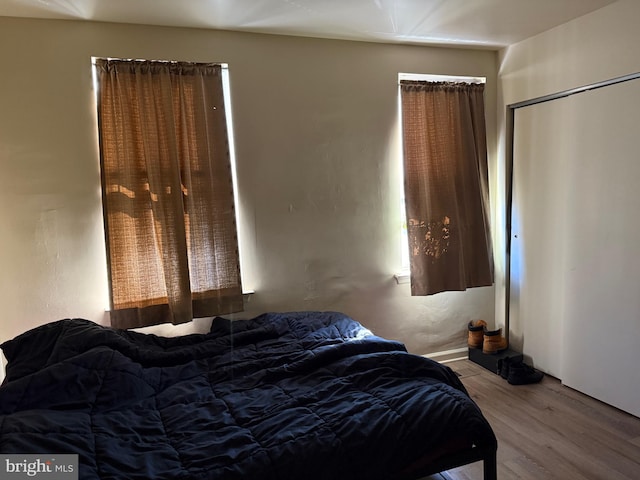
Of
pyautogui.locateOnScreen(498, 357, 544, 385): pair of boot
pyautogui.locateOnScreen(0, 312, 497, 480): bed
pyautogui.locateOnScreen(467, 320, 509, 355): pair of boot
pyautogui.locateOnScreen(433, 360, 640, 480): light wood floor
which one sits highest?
pyautogui.locateOnScreen(0, 312, 497, 480): bed

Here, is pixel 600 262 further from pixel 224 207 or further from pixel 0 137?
pixel 0 137

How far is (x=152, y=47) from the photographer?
2607 millimetres

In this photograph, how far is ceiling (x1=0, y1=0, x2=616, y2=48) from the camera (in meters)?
2.36

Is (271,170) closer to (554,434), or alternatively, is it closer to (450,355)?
(450,355)

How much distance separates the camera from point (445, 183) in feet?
10.8

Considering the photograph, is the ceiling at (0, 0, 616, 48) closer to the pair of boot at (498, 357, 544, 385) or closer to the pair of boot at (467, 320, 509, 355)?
the pair of boot at (467, 320, 509, 355)

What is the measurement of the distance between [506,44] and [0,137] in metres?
3.24

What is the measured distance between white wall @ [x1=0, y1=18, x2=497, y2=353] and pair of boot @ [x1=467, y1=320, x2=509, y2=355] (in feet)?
0.30

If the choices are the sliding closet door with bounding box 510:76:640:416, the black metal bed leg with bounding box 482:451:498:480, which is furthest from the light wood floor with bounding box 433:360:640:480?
the black metal bed leg with bounding box 482:451:498:480

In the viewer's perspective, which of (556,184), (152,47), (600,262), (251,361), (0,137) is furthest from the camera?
(556,184)

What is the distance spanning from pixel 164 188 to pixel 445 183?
1888mm

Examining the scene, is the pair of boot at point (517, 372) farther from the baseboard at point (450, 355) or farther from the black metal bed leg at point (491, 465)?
the black metal bed leg at point (491, 465)

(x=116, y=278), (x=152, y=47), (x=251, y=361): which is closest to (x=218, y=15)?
(x=152, y=47)

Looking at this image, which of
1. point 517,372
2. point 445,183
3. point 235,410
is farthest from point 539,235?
point 235,410
